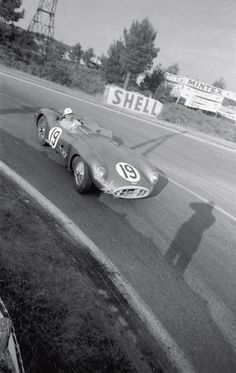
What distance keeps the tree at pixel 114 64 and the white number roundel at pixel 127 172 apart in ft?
123

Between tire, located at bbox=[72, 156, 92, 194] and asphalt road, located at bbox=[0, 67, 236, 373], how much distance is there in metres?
0.15

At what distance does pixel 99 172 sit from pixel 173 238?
1620mm

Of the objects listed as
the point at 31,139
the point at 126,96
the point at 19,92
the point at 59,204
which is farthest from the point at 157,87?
the point at 59,204

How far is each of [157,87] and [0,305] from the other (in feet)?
141

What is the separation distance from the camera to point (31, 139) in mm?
7535

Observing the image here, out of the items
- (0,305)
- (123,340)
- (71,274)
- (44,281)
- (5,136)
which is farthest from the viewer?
(5,136)

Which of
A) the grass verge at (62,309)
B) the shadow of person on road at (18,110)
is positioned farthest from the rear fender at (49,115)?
the grass verge at (62,309)

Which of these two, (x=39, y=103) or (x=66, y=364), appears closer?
(x=66, y=364)

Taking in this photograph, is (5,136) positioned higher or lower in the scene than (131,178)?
lower

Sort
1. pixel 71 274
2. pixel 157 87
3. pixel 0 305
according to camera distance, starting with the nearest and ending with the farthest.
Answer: pixel 0 305 → pixel 71 274 → pixel 157 87

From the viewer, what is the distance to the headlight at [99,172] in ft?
16.6

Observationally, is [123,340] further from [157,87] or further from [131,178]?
[157,87]

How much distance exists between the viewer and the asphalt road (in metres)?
3.21

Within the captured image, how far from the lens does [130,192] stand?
206 inches
